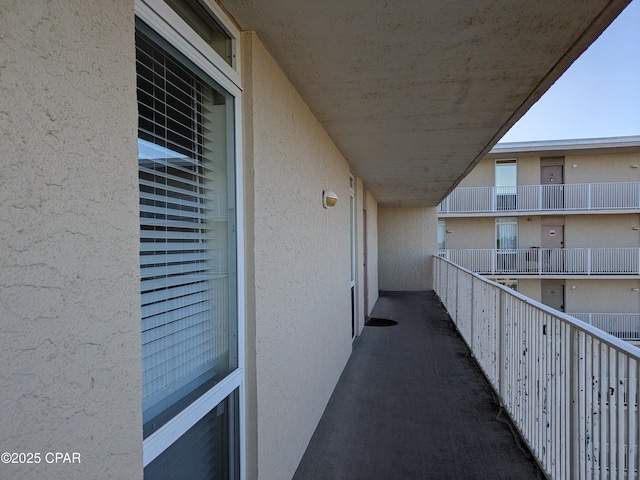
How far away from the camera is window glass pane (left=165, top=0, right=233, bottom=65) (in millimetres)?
1475

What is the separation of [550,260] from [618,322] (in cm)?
322

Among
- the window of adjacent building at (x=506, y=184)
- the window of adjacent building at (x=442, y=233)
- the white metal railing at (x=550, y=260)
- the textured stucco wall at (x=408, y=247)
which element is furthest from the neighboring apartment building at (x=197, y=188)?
the window of adjacent building at (x=506, y=184)

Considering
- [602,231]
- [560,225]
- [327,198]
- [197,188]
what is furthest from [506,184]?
[197,188]

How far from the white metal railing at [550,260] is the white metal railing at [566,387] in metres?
10.4

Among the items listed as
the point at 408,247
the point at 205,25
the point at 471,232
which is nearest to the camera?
the point at 205,25

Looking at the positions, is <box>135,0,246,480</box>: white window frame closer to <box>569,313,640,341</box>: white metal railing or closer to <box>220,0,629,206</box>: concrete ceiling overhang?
<box>220,0,629,206</box>: concrete ceiling overhang

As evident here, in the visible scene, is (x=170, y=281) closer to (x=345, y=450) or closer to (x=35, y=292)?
(x=35, y=292)

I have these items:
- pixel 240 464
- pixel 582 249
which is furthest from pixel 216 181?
pixel 582 249

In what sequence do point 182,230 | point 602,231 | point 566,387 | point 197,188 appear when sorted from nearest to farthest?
point 182,230 → point 197,188 → point 566,387 → point 602,231

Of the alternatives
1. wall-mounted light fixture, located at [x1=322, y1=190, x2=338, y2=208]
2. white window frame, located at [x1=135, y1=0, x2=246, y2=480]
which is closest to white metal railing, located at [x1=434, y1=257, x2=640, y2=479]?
white window frame, located at [x1=135, y1=0, x2=246, y2=480]

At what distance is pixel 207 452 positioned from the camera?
162 cm

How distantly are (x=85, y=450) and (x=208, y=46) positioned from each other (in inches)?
59.3

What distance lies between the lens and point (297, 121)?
2709mm

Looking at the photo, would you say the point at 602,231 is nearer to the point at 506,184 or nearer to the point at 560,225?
the point at 560,225
